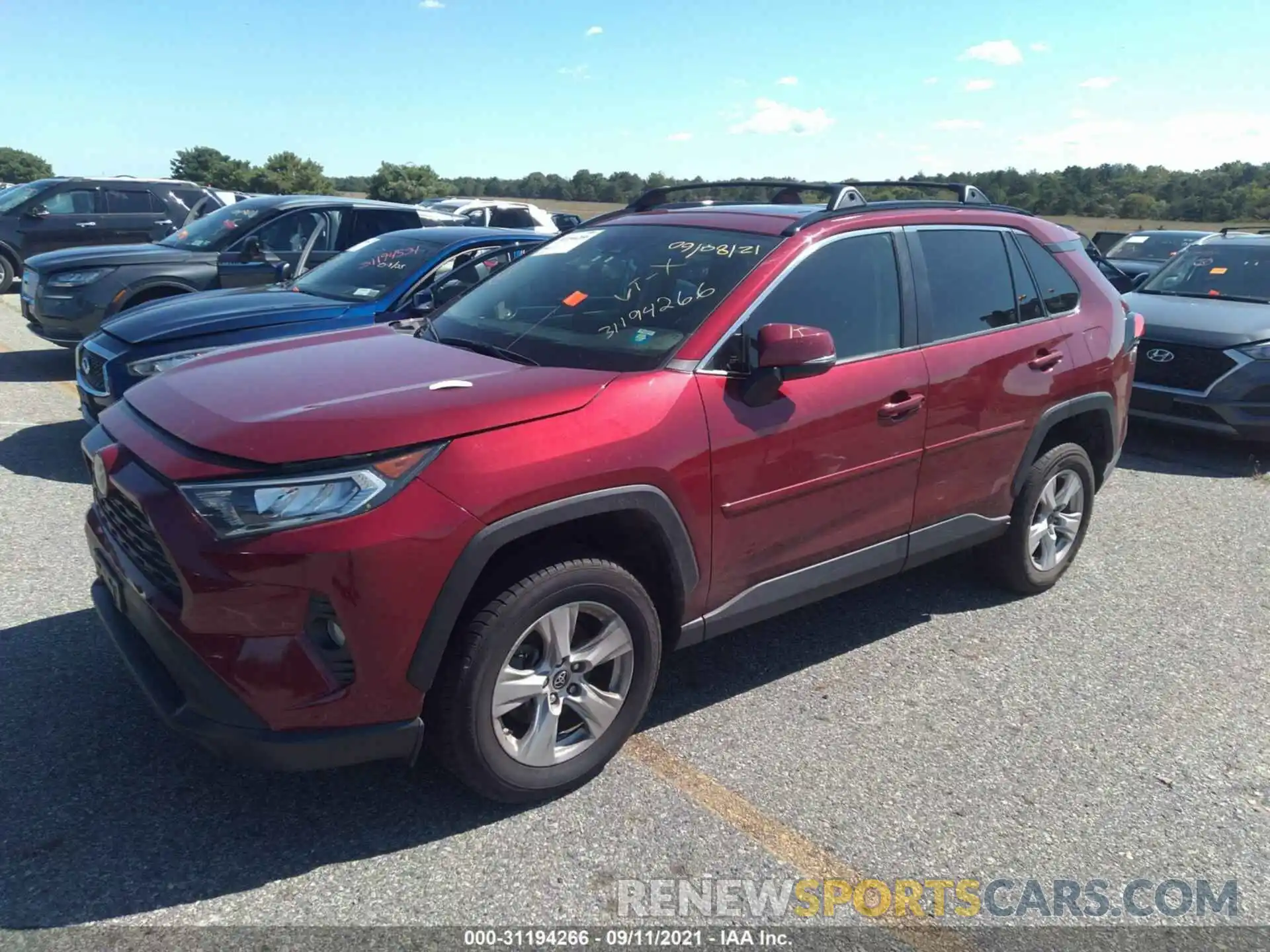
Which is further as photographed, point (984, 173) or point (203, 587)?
point (984, 173)

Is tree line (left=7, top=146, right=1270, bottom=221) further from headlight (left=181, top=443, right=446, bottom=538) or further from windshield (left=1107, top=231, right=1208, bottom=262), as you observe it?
headlight (left=181, top=443, right=446, bottom=538)

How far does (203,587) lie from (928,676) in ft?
9.21

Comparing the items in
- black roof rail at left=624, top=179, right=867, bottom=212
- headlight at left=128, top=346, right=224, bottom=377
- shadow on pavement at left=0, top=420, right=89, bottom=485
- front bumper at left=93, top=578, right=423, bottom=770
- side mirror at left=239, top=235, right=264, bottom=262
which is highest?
black roof rail at left=624, top=179, right=867, bottom=212

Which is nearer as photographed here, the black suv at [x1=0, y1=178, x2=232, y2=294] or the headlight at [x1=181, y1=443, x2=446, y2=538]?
the headlight at [x1=181, y1=443, x2=446, y2=538]

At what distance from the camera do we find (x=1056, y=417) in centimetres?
457

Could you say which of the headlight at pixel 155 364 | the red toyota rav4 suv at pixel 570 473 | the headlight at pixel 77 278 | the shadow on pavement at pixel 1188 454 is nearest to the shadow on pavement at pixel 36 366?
the headlight at pixel 77 278

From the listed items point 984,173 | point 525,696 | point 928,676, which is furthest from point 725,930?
point 984,173

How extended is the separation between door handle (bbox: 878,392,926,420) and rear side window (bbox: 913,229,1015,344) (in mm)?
290

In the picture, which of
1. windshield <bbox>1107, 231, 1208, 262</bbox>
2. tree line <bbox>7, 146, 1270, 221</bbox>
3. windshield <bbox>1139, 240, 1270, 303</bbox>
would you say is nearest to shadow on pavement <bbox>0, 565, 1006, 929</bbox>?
windshield <bbox>1139, 240, 1270, 303</bbox>

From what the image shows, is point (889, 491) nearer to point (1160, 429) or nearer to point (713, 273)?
point (713, 273)

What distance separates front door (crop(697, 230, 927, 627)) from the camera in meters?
3.34

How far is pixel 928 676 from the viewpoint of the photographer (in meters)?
4.05

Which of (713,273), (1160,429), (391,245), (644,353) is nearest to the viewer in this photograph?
(644,353)

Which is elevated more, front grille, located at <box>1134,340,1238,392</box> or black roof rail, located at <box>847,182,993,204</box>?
black roof rail, located at <box>847,182,993,204</box>
